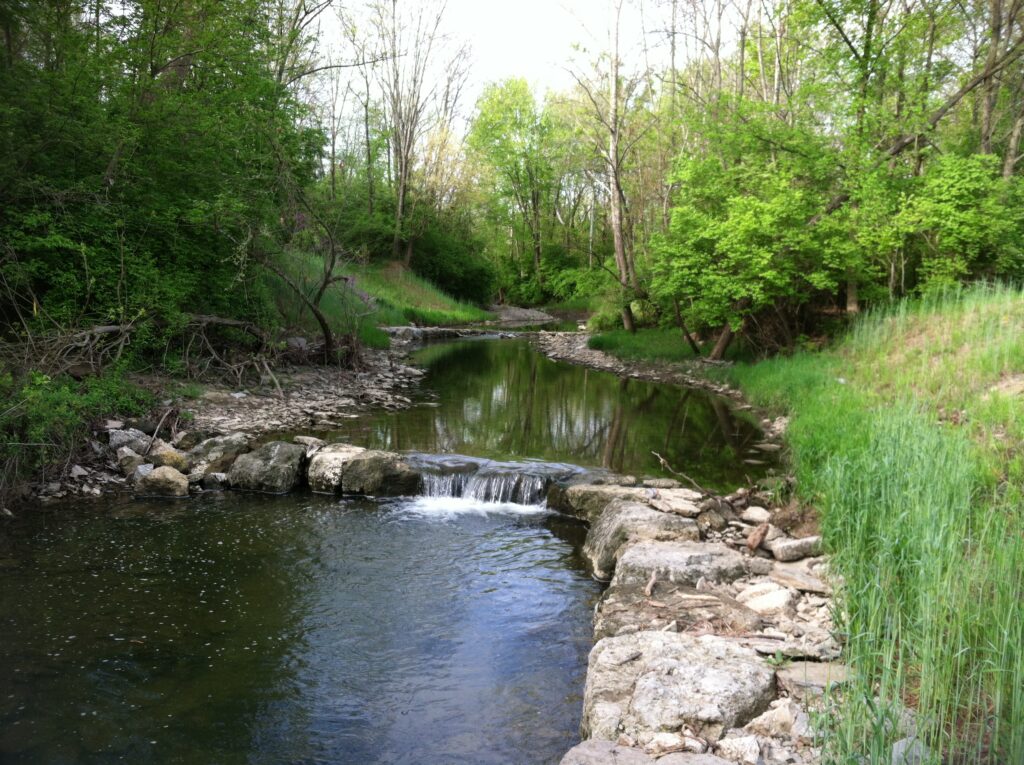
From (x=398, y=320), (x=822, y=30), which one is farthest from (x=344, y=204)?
(x=398, y=320)

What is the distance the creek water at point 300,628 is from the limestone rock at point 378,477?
0.30 meters

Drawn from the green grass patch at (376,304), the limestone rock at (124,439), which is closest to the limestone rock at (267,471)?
the limestone rock at (124,439)

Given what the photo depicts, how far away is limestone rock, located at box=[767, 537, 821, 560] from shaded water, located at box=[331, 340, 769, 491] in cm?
293

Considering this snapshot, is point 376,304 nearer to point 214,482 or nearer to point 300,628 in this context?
point 214,482

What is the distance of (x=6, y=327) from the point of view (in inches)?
414

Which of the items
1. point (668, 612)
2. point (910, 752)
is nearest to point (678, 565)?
point (668, 612)

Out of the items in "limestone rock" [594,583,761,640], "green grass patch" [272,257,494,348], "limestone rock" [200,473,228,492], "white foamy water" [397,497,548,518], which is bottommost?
"white foamy water" [397,497,548,518]

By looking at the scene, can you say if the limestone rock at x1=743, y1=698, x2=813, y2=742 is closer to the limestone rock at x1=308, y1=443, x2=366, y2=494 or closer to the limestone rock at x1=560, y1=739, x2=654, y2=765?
the limestone rock at x1=560, y1=739, x2=654, y2=765

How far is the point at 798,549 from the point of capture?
655 cm

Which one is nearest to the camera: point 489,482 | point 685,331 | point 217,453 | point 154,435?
point 489,482

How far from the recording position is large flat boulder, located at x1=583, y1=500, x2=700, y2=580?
7.02 meters

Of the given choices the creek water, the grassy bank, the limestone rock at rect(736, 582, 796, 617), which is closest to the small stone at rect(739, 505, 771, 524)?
the grassy bank

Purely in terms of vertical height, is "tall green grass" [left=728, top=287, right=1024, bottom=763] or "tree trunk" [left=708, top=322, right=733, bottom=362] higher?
"tree trunk" [left=708, top=322, right=733, bottom=362]

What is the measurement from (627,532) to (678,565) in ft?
3.44
